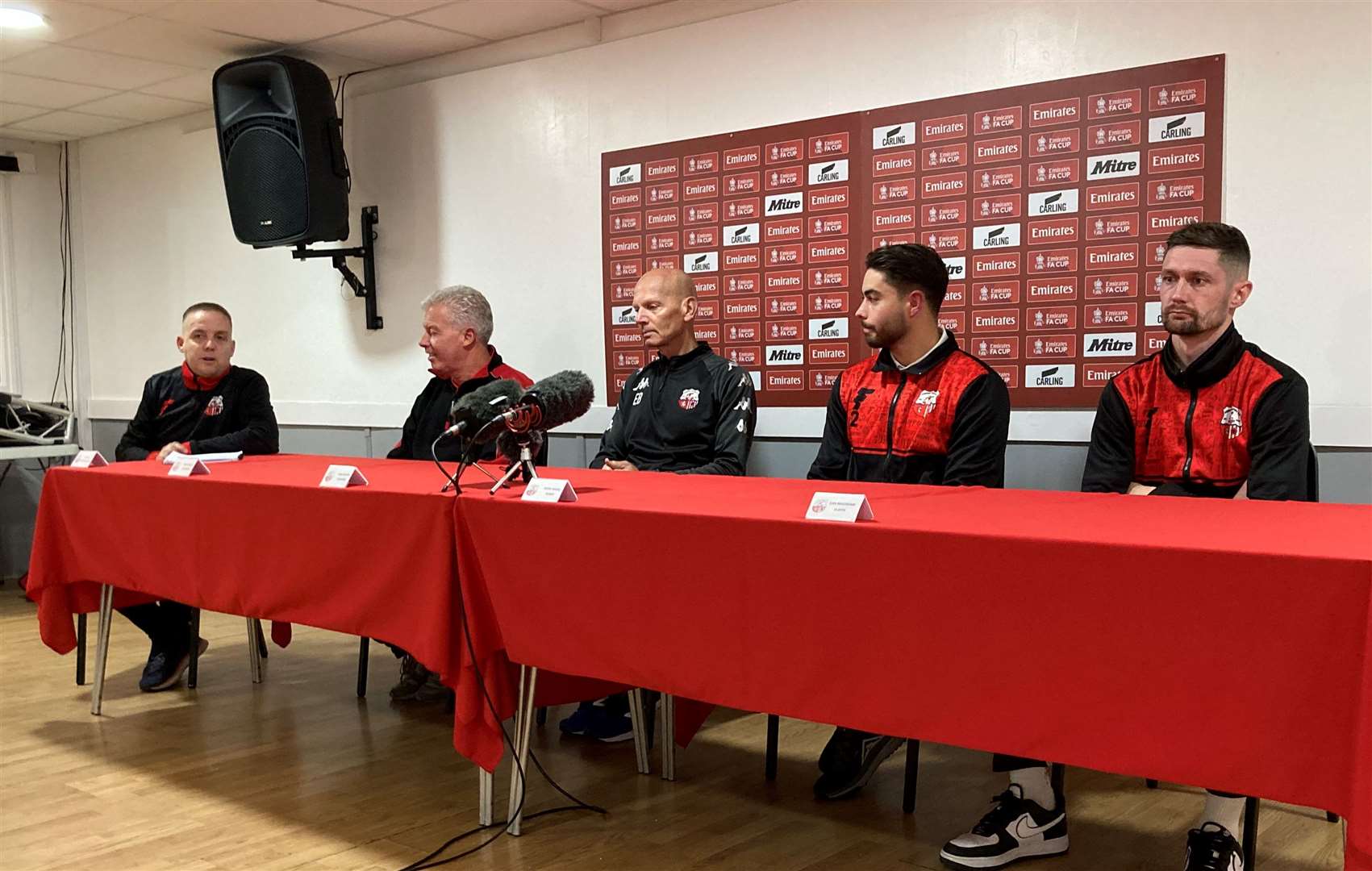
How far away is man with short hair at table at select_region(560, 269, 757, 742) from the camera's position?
3196mm

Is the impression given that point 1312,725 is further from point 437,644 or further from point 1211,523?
point 437,644

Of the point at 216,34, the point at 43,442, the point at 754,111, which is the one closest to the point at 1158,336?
the point at 754,111

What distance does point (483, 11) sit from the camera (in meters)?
4.11

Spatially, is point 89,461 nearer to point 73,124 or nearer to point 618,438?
point 618,438

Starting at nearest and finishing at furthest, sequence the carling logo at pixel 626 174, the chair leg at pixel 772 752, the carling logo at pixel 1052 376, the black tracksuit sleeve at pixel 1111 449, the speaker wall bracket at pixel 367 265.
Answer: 1. the black tracksuit sleeve at pixel 1111 449
2. the chair leg at pixel 772 752
3. the carling logo at pixel 1052 376
4. the carling logo at pixel 626 174
5. the speaker wall bracket at pixel 367 265

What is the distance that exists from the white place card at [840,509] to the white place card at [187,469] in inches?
69.0

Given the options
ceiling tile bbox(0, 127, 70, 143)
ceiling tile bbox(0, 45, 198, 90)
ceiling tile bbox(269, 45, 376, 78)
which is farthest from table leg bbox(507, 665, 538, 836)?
ceiling tile bbox(0, 127, 70, 143)

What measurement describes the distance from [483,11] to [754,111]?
3.46ft

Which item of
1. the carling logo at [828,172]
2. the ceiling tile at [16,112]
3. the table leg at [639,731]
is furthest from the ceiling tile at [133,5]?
the table leg at [639,731]

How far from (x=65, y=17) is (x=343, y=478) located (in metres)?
2.71

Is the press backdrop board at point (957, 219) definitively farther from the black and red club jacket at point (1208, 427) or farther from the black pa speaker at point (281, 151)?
the black pa speaker at point (281, 151)

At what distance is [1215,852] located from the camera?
1.96 metres

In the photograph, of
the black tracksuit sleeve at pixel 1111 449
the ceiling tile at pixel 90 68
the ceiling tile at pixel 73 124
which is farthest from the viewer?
the ceiling tile at pixel 73 124

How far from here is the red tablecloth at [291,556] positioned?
2.18m
